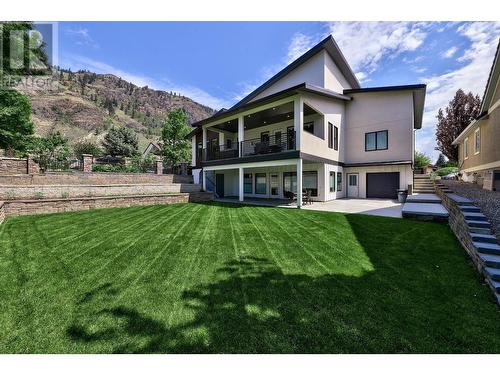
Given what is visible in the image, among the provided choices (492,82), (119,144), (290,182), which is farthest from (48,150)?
(492,82)

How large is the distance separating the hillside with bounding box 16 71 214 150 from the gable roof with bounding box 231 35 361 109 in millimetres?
67549

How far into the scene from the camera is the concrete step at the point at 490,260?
11.8 ft

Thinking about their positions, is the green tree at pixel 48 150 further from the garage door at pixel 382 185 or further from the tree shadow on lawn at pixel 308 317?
the garage door at pixel 382 185

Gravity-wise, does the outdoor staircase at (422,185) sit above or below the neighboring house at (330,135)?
below

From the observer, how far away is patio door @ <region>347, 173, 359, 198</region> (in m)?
16.8

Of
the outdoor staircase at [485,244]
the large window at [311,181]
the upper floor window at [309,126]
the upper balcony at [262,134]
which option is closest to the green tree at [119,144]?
the upper balcony at [262,134]

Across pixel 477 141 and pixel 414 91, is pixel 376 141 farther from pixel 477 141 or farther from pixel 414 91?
pixel 477 141

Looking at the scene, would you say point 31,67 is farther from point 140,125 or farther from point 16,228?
point 140,125

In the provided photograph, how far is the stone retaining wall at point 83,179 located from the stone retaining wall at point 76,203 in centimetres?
384

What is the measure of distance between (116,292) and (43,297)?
0.99m

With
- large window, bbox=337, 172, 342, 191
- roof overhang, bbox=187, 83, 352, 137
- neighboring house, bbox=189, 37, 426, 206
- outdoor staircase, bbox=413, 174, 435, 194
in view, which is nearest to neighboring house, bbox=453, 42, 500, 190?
outdoor staircase, bbox=413, 174, 435, 194

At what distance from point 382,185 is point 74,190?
64.5 ft

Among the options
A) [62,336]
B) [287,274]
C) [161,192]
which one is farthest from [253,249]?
[161,192]

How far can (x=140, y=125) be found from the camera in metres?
95.1
